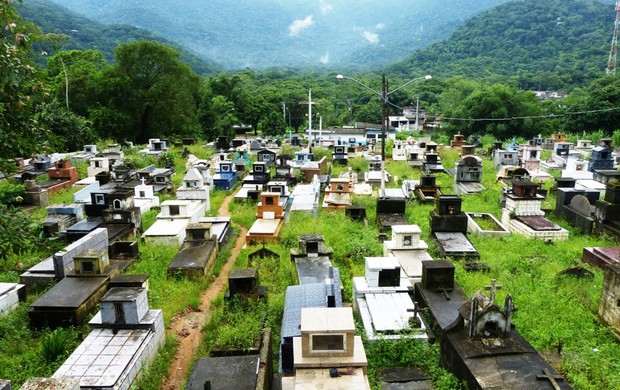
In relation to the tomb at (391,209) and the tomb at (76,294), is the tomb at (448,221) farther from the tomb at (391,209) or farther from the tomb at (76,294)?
the tomb at (76,294)

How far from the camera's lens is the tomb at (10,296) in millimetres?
13250

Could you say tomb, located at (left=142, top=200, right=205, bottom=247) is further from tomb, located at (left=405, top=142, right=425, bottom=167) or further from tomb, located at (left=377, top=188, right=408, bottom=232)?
tomb, located at (left=405, top=142, right=425, bottom=167)

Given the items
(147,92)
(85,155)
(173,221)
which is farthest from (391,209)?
(147,92)

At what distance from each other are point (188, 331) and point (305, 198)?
12.8 m

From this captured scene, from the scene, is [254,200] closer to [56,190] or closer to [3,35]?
[56,190]

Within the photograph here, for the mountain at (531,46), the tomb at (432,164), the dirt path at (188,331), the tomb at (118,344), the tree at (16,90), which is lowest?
the dirt path at (188,331)

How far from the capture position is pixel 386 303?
12805 mm

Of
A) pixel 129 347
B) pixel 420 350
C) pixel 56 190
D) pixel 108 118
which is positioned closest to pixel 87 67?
pixel 108 118

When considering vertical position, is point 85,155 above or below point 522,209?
above

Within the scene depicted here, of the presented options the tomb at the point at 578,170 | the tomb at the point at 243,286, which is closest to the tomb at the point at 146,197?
the tomb at the point at 243,286

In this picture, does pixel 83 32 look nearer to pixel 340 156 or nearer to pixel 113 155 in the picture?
pixel 113 155

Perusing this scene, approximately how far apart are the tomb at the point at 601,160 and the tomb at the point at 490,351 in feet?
90.7

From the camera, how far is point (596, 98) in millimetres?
54500

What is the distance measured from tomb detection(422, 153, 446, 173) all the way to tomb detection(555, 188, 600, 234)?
12796 mm
